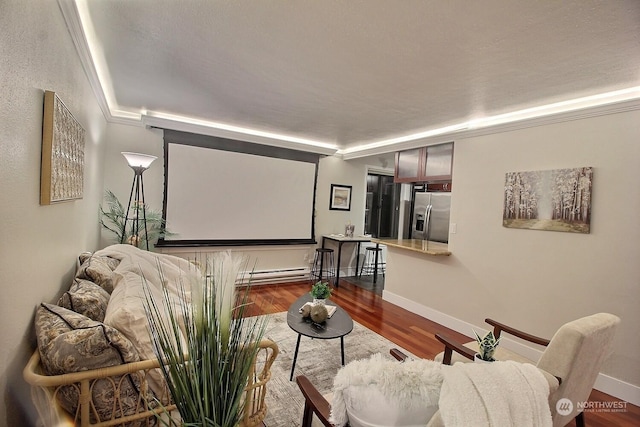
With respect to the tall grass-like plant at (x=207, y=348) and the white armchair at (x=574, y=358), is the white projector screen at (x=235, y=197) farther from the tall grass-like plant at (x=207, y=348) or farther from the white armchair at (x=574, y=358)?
the white armchair at (x=574, y=358)

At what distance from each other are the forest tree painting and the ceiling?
0.68 meters

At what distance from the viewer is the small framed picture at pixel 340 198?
18.6 feet

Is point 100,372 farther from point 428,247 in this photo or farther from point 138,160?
point 428,247

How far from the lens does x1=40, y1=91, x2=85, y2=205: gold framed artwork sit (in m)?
1.40

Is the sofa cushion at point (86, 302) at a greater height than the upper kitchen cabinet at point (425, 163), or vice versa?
the upper kitchen cabinet at point (425, 163)

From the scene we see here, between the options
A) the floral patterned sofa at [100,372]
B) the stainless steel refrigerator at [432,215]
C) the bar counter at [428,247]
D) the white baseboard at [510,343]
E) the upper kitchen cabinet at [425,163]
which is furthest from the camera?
the stainless steel refrigerator at [432,215]

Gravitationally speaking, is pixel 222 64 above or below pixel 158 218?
above

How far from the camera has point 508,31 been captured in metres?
1.62

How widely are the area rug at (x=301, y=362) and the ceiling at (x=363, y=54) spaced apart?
82.4 inches

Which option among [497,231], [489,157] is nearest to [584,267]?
[497,231]

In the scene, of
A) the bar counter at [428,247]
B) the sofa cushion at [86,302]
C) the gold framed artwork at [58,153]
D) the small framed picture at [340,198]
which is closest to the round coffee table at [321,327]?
the sofa cushion at [86,302]

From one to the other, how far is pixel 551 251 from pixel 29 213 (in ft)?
12.4

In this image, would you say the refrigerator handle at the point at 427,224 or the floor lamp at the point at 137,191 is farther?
the refrigerator handle at the point at 427,224

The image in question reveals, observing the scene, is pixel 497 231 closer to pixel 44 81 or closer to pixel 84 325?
pixel 84 325
